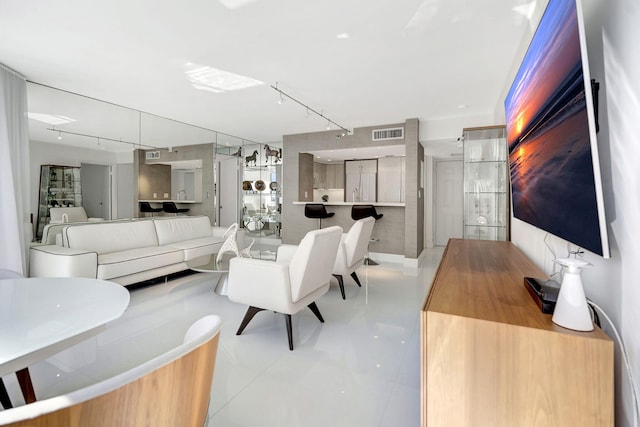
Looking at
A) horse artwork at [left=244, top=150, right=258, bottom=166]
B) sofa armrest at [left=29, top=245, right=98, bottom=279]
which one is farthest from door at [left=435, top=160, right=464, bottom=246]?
sofa armrest at [left=29, top=245, right=98, bottom=279]

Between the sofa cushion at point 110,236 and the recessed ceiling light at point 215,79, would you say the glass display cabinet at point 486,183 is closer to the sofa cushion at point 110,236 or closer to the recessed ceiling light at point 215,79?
the recessed ceiling light at point 215,79

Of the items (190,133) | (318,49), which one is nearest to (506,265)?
(318,49)

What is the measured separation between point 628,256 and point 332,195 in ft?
25.7

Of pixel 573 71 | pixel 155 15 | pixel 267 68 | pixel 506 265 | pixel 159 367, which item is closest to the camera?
pixel 159 367

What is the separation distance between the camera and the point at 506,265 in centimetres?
191

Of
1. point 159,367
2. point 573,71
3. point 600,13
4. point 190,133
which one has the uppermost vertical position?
point 190,133

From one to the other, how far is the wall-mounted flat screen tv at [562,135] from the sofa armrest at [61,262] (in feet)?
13.1

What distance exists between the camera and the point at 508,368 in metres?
0.95

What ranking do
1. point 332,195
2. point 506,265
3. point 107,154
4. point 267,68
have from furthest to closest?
point 332,195, point 107,154, point 267,68, point 506,265

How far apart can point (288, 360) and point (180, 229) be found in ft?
11.8

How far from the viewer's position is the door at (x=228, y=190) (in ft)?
23.2

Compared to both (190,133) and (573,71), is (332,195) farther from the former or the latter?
(573,71)

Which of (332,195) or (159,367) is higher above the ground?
(332,195)

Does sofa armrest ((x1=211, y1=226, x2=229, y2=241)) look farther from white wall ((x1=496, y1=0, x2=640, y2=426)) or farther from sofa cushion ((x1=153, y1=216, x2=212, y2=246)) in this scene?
white wall ((x1=496, y1=0, x2=640, y2=426))
